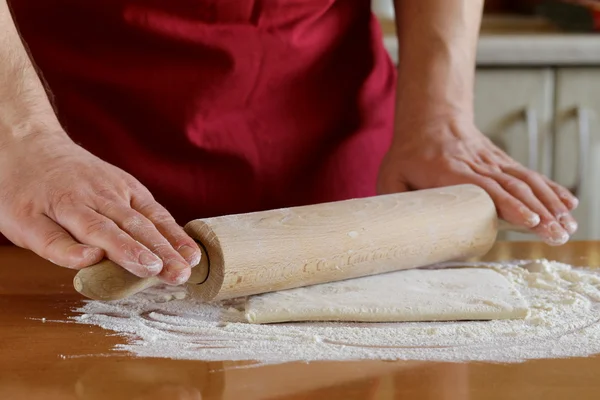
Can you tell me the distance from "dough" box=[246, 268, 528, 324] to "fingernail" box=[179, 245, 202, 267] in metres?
0.07

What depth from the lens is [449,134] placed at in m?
1.27

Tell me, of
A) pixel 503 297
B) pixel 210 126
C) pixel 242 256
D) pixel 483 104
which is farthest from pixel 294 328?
pixel 483 104

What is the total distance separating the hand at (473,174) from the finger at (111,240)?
1.64 feet

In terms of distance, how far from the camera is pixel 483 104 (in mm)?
1997

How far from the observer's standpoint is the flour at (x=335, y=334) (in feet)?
2.58

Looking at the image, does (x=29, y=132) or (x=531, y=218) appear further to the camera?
(x=531, y=218)

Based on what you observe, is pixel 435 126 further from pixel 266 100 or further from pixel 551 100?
pixel 551 100

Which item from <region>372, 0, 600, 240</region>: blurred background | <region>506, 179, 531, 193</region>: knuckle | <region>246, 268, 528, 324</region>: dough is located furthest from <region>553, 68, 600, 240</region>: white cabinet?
<region>246, 268, 528, 324</region>: dough

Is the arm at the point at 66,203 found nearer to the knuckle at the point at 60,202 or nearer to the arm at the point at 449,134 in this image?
the knuckle at the point at 60,202

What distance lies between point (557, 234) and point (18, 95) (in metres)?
0.66

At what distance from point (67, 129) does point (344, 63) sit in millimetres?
413

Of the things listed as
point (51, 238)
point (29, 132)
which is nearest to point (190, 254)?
point (51, 238)

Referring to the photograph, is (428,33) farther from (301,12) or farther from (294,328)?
(294,328)

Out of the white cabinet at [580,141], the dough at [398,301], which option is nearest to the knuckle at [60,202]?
the dough at [398,301]
